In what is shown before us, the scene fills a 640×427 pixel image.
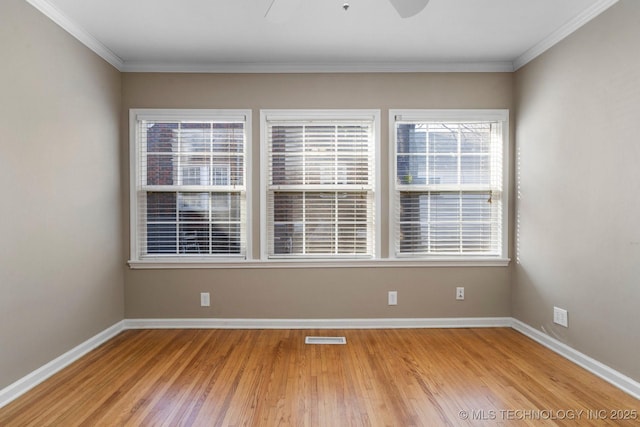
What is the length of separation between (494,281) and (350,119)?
2216mm

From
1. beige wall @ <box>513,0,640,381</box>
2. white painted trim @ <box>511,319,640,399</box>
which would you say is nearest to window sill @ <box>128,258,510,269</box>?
beige wall @ <box>513,0,640,381</box>

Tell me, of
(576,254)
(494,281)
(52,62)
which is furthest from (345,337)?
(52,62)

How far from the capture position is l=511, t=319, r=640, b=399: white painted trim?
2.22 metres

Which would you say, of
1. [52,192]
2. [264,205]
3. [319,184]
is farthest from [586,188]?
[52,192]

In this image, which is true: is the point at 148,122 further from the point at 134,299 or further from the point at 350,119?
the point at 350,119

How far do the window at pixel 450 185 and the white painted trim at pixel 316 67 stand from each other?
45cm

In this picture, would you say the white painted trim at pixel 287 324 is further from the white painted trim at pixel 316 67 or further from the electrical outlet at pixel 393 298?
the white painted trim at pixel 316 67

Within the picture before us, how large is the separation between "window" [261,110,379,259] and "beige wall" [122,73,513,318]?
128mm

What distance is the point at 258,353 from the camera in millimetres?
2822

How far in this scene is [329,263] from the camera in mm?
3443

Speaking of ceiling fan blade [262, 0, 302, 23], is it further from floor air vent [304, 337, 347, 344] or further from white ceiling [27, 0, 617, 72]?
floor air vent [304, 337, 347, 344]

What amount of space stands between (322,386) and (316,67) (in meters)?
2.85

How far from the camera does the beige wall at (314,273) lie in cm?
340

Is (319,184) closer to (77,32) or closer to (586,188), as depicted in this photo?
(586,188)
